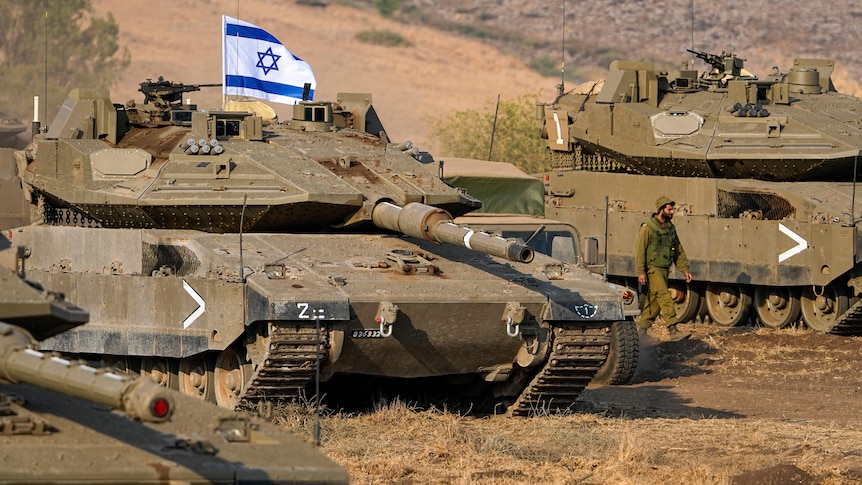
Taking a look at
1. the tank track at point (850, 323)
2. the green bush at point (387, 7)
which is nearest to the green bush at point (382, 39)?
Result: the green bush at point (387, 7)

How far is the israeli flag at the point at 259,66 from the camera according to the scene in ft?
71.3

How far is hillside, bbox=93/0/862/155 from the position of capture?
6375cm

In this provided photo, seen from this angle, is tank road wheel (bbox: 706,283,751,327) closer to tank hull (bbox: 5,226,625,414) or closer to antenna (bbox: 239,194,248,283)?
tank hull (bbox: 5,226,625,414)

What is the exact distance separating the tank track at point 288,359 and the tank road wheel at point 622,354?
5.02 m

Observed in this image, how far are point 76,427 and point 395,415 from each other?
6.31 m

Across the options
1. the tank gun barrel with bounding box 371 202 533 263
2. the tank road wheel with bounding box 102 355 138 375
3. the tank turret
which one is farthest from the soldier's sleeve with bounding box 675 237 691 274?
the tank road wheel with bounding box 102 355 138 375

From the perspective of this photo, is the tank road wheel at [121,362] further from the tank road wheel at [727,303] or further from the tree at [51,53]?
the tree at [51,53]

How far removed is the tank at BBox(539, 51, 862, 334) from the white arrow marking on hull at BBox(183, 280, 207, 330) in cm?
751

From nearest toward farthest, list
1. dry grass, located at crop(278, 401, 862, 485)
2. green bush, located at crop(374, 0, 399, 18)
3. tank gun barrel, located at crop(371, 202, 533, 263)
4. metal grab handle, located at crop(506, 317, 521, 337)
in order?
dry grass, located at crop(278, 401, 862, 485) < tank gun barrel, located at crop(371, 202, 533, 263) < metal grab handle, located at crop(506, 317, 521, 337) < green bush, located at crop(374, 0, 399, 18)

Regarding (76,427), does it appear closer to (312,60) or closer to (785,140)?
(785,140)

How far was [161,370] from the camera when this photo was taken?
14766 mm

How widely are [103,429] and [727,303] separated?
50.8ft

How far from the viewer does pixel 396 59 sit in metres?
67.1

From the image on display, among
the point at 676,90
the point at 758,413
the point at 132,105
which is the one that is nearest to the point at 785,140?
the point at 676,90
